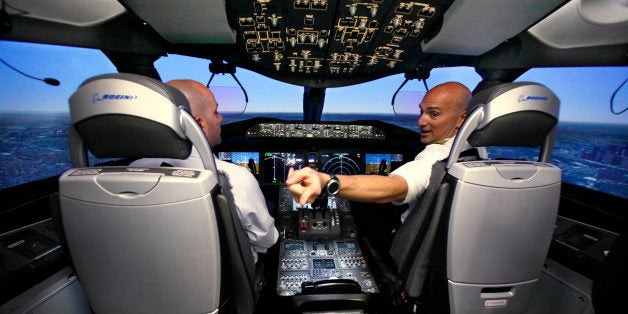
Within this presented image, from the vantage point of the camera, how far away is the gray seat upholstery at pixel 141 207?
2.02 feet

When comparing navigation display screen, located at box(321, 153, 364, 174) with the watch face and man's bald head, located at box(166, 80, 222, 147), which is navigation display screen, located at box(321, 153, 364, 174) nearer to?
man's bald head, located at box(166, 80, 222, 147)

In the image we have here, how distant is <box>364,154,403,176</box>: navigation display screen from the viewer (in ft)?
7.36

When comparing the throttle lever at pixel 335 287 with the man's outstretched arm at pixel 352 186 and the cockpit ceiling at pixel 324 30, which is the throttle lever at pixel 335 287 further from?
the cockpit ceiling at pixel 324 30

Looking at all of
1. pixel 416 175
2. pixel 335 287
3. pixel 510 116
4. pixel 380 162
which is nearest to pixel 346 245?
pixel 335 287

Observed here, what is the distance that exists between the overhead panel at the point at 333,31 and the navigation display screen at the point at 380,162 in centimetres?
102

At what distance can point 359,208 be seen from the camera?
206cm

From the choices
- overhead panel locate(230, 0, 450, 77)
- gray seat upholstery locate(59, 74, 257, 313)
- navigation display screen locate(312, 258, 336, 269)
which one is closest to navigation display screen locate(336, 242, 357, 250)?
navigation display screen locate(312, 258, 336, 269)

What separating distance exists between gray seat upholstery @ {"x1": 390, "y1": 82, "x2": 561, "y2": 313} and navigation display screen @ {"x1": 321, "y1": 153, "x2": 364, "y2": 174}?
1.24 meters

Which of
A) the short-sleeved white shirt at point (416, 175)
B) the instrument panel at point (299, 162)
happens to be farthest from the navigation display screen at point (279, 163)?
the short-sleeved white shirt at point (416, 175)

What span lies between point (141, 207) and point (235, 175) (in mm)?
400

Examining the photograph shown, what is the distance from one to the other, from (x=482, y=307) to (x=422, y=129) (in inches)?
37.3

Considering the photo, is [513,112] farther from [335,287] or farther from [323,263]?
[323,263]

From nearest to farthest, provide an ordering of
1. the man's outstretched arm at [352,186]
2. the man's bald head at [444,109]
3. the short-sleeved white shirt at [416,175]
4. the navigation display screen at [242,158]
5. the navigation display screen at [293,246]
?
the man's outstretched arm at [352,186]
the short-sleeved white shirt at [416,175]
the man's bald head at [444,109]
the navigation display screen at [293,246]
the navigation display screen at [242,158]

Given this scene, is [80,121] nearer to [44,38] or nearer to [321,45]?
[44,38]
